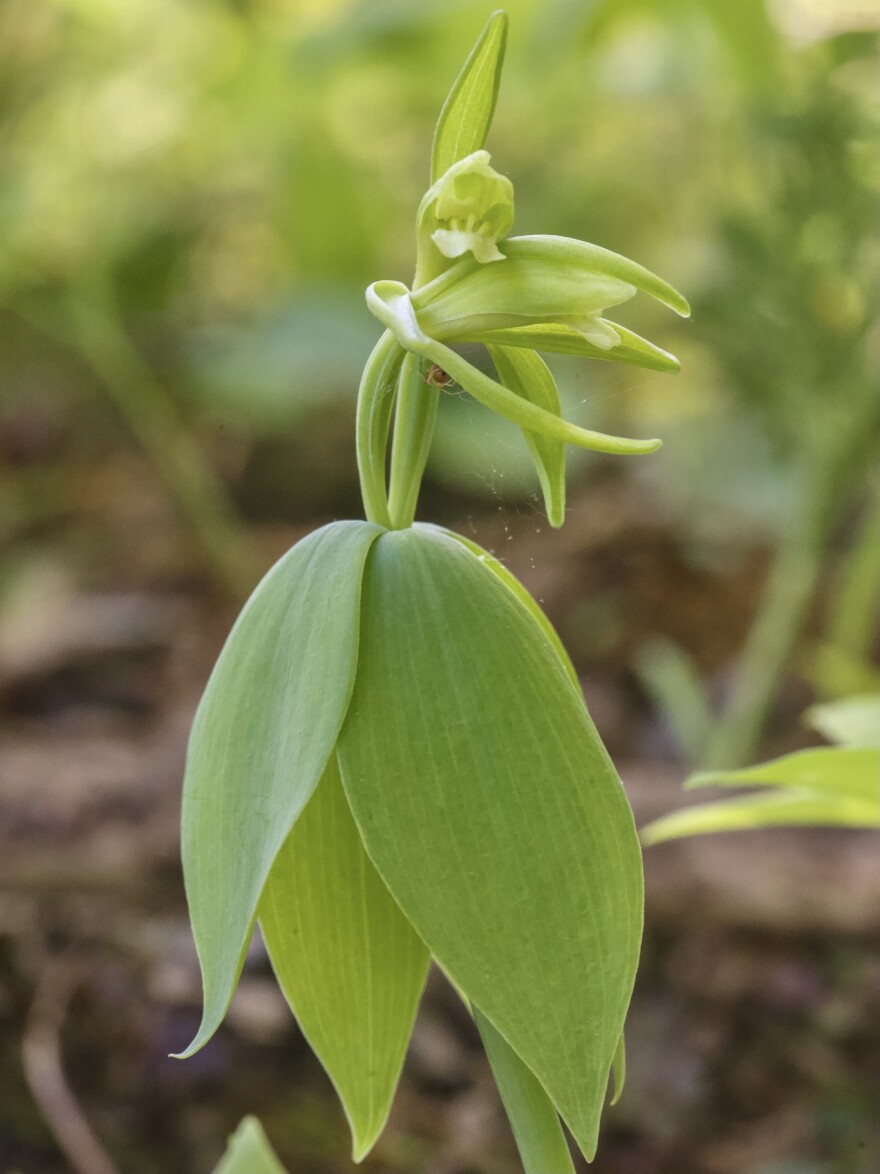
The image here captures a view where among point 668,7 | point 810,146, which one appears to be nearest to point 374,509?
point 810,146

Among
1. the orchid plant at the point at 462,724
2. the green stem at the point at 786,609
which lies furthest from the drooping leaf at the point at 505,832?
the green stem at the point at 786,609

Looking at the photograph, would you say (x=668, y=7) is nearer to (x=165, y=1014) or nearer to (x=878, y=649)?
(x=878, y=649)

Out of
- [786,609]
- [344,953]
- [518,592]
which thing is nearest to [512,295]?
[518,592]

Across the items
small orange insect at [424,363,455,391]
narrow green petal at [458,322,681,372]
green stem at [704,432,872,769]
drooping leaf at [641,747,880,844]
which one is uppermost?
narrow green petal at [458,322,681,372]

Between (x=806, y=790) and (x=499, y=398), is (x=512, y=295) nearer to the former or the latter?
(x=499, y=398)

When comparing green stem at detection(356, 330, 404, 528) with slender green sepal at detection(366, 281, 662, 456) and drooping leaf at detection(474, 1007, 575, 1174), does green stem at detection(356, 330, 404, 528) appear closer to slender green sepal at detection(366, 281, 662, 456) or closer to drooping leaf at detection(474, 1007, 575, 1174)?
slender green sepal at detection(366, 281, 662, 456)

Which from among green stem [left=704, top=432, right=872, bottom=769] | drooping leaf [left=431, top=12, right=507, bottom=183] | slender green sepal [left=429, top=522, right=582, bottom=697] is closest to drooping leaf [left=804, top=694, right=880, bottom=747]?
slender green sepal [left=429, top=522, right=582, bottom=697]

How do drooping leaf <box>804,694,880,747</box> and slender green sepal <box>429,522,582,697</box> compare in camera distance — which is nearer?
slender green sepal <box>429,522,582,697</box>
